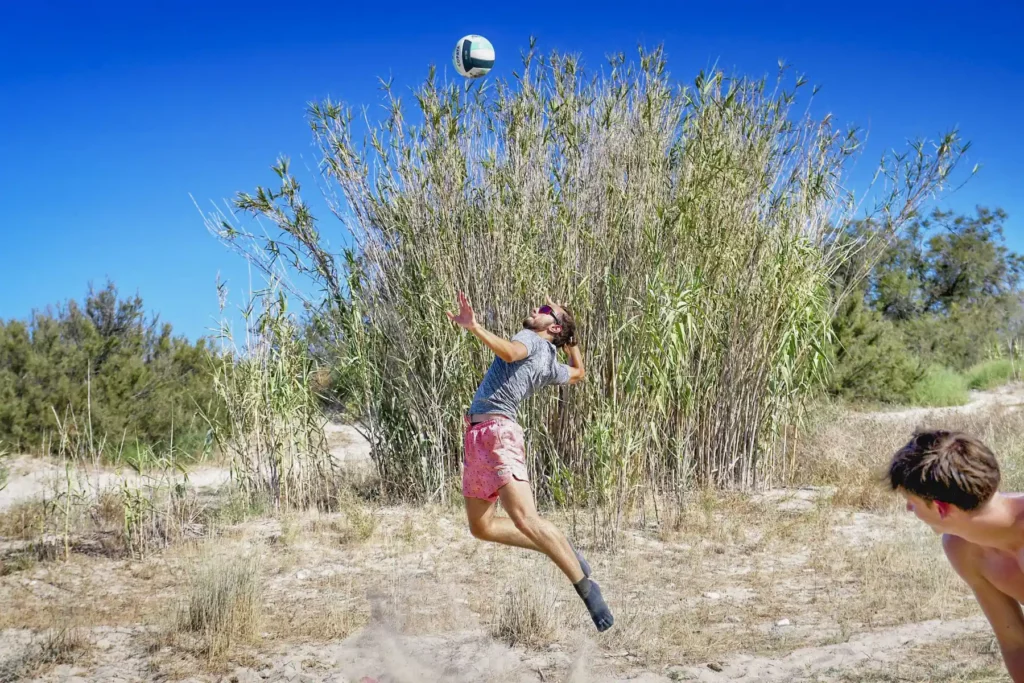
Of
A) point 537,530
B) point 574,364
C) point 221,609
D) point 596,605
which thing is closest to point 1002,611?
point 596,605

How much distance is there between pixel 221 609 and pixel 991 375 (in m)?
15.6

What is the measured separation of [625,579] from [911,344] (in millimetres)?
17163

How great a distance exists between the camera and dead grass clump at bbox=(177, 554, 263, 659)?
425cm

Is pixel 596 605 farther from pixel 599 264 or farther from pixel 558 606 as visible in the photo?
pixel 599 264

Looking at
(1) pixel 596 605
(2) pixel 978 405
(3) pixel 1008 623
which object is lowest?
(1) pixel 596 605

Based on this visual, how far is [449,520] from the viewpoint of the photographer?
6.64 metres

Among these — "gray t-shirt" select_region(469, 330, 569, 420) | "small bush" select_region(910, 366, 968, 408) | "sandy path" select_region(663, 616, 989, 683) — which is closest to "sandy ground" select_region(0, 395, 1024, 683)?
"sandy path" select_region(663, 616, 989, 683)

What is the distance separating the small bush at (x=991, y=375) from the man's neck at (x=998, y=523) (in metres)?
15.4

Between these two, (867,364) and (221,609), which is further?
(867,364)

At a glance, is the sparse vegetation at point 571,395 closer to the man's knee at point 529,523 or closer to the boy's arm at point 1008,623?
the man's knee at point 529,523

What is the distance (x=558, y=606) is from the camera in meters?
4.64

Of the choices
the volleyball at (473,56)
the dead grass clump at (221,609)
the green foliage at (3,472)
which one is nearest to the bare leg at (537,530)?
the dead grass clump at (221,609)

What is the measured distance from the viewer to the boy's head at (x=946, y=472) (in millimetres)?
1931

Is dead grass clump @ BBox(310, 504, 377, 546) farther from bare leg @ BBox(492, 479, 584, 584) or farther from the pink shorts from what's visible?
bare leg @ BBox(492, 479, 584, 584)
